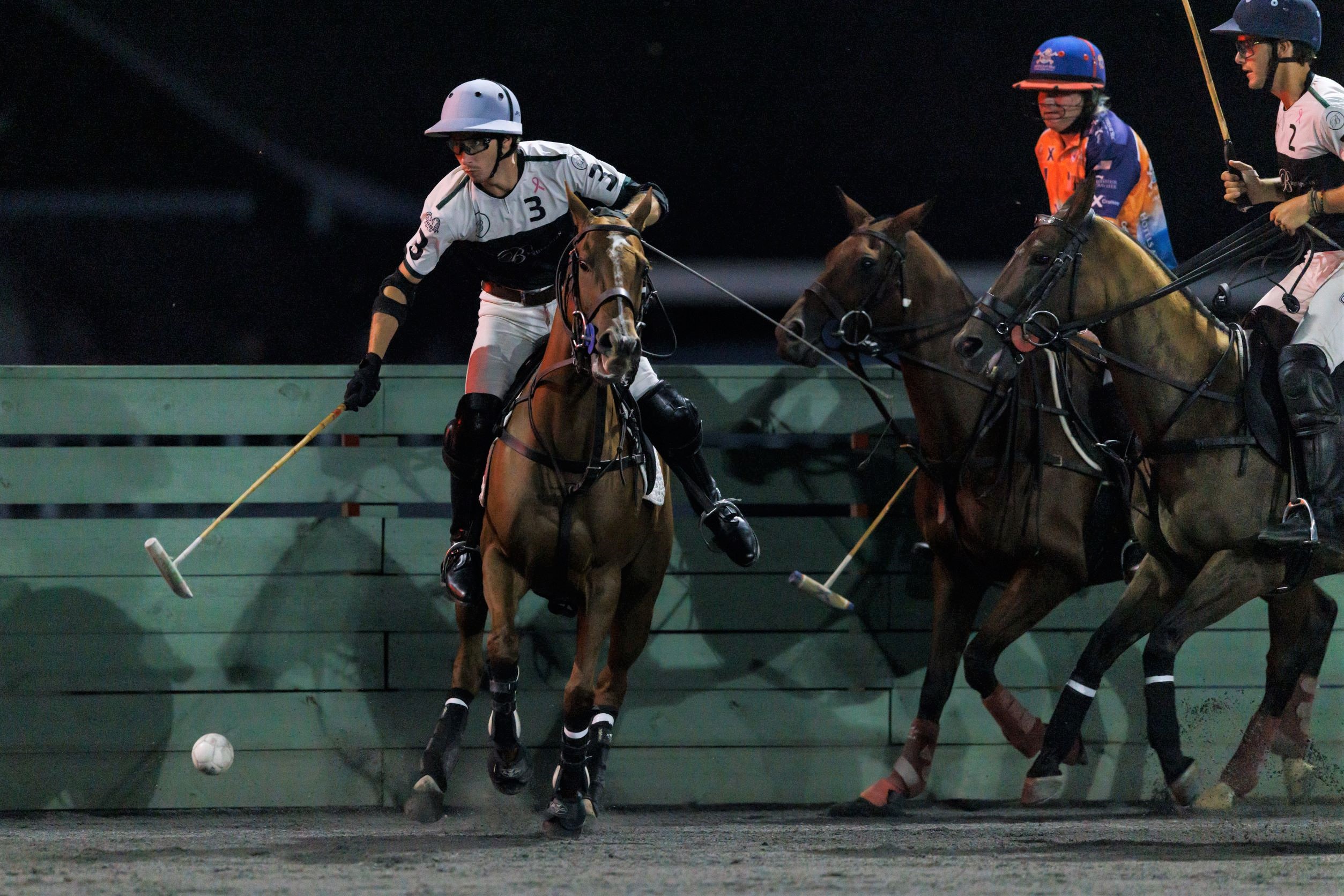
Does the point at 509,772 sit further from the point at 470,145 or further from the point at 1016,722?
the point at 470,145

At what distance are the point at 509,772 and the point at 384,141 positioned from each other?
257 cm

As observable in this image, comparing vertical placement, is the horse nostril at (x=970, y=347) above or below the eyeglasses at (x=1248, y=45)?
below

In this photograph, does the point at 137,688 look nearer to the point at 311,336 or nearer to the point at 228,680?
the point at 228,680

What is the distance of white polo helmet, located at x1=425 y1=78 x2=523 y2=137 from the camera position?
511 cm

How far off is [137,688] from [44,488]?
773mm

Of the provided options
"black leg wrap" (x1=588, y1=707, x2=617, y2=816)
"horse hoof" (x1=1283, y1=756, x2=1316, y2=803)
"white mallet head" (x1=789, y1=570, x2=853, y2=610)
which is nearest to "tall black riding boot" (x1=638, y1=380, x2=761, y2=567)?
"white mallet head" (x1=789, y1=570, x2=853, y2=610)

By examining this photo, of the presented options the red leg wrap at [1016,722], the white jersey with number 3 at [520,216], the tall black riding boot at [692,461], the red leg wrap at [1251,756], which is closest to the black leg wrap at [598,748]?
the tall black riding boot at [692,461]

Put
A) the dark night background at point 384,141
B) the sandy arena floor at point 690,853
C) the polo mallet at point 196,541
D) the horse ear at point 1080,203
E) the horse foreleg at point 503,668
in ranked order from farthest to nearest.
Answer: the dark night background at point 384,141 → the polo mallet at point 196,541 → the horse ear at point 1080,203 → the horse foreleg at point 503,668 → the sandy arena floor at point 690,853

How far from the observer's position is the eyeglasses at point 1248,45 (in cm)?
531

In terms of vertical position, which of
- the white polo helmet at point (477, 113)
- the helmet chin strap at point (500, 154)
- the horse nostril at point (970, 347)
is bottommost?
the horse nostril at point (970, 347)

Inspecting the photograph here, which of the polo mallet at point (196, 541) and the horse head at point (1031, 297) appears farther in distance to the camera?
the polo mallet at point (196, 541)

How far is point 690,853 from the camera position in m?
4.70

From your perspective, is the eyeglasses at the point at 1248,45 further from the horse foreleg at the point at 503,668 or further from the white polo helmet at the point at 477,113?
the horse foreleg at the point at 503,668

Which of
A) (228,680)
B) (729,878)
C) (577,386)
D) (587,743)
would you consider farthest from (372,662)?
(729,878)
